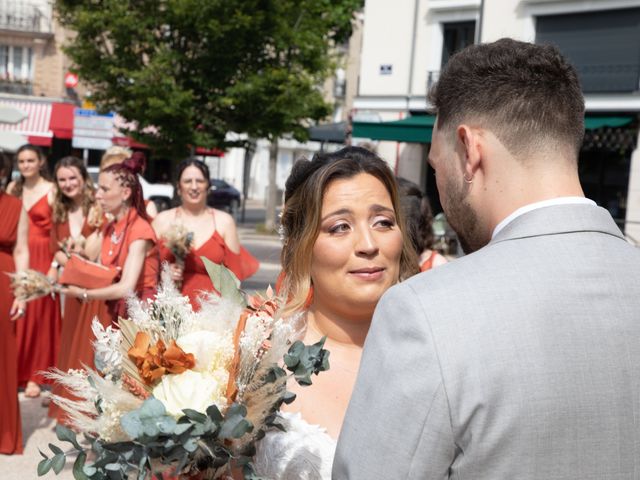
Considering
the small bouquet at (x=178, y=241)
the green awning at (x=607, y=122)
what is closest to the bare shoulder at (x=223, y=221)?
the small bouquet at (x=178, y=241)

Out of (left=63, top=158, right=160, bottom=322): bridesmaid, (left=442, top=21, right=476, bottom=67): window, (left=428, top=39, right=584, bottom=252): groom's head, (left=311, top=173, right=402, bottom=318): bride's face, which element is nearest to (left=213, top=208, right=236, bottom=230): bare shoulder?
(left=63, top=158, right=160, bottom=322): bridesmaid

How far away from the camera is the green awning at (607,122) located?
18297mm

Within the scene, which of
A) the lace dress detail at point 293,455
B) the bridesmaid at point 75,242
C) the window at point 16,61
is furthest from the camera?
the window at point 16,61

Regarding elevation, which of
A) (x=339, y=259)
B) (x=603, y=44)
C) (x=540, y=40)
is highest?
(x=603, y=44)

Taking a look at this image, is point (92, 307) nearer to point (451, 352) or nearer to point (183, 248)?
point (183, 248)

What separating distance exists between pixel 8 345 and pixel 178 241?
1.44 metres

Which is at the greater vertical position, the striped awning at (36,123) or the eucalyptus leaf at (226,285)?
the striped awning at (36,123)

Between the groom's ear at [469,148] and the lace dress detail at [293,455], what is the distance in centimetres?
105

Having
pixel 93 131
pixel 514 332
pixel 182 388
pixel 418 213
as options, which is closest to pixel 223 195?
pixel 93 131

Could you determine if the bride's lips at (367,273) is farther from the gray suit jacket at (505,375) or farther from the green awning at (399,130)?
the green awning at (399,130)

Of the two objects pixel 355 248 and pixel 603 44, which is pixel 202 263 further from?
pixel 603 44

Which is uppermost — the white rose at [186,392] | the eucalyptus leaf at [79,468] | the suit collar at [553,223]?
the suit collar at [553,223]

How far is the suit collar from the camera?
150cm

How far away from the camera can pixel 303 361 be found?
192cm
